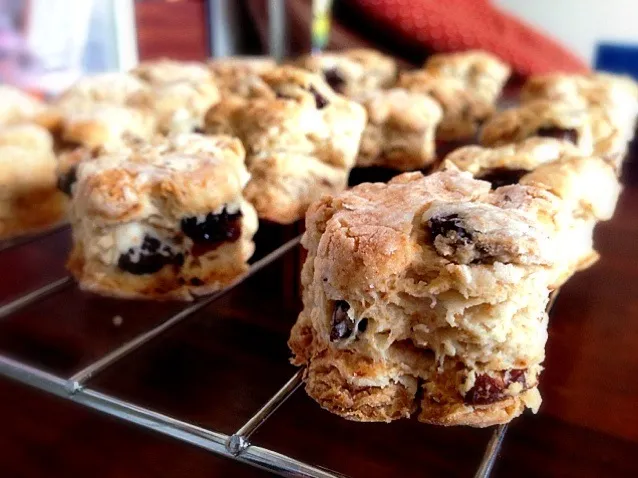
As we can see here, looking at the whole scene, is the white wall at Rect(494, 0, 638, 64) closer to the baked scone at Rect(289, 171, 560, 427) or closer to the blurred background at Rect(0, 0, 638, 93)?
the blurred background at Rect(0, 0, 638, 93)

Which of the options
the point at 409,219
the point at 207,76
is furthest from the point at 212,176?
the point at 207,76

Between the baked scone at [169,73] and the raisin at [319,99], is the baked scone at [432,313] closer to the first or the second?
the raisin at [319,99]

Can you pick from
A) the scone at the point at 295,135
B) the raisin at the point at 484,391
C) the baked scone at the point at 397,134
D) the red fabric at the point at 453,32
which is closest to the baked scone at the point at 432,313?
the raisin at the point at 484,391

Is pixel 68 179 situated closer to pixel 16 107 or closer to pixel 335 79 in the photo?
pixel 16 107

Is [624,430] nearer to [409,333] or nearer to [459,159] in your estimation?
[409,333]

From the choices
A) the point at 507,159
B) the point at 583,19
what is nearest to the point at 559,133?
the point at 507,159

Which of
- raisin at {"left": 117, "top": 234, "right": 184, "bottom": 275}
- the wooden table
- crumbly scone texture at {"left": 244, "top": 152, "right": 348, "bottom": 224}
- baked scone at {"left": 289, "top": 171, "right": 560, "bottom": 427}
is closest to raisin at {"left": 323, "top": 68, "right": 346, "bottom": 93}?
crumbly scone texture at {"left": 244, "top": 152, "right": 348, "bottom": 224}
